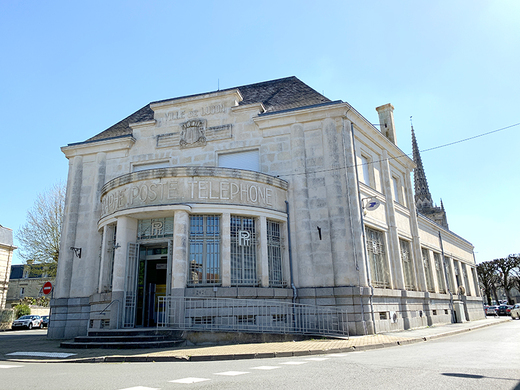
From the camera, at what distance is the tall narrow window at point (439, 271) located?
26.8 metres

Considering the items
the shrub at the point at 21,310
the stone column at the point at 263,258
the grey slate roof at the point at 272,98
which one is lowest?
the shrub at the point at 21,310

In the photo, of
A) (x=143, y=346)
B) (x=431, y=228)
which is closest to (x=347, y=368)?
(x=143, y=346)

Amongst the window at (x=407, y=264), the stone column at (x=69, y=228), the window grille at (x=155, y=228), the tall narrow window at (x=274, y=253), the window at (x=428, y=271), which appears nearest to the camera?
the window grille at (x=155, y=228)

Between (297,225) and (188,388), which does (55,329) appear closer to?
(297,225)

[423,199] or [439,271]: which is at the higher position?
[423,199]

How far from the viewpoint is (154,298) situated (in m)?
16.3

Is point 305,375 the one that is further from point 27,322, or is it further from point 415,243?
point 27,322

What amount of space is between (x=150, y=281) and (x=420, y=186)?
63087mm

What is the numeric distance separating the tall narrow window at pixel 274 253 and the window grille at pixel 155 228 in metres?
3.96

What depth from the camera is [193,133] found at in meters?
19.5

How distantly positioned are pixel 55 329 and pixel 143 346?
9008 mm

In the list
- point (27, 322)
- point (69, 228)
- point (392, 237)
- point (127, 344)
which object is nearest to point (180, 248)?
point (127, 344)

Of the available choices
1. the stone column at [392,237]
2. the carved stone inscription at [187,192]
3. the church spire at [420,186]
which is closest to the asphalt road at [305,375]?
the carved stone inscription at [187,192]

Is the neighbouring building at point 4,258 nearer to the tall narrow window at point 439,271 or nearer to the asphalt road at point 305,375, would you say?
the asphalt road at point 305,375
